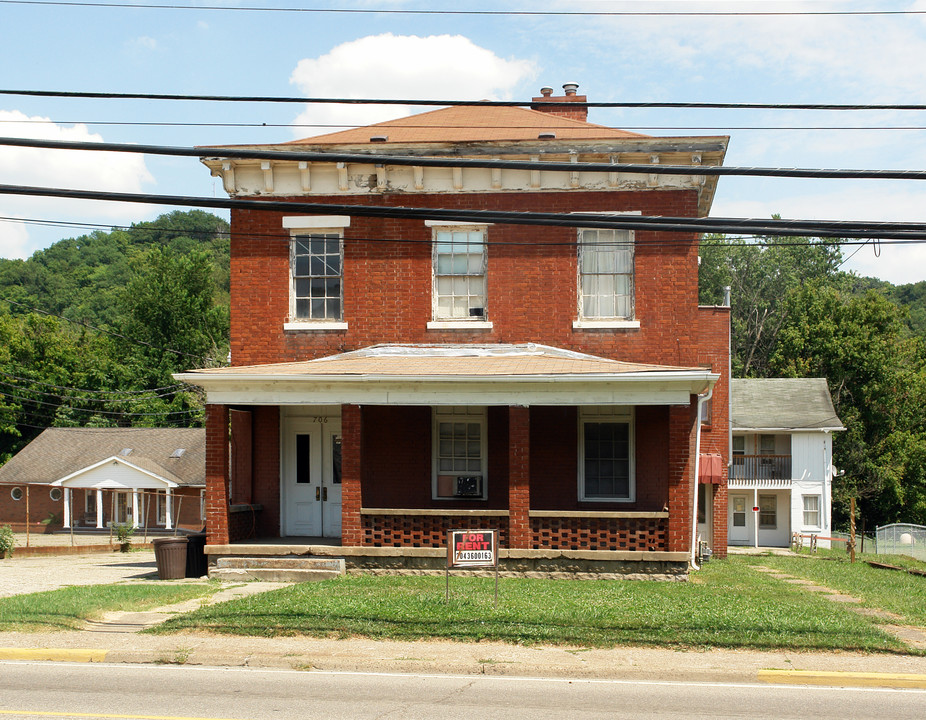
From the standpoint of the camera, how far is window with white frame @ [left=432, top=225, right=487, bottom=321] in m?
19.6

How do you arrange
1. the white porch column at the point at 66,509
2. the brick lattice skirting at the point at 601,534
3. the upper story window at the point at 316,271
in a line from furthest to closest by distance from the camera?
the white porch column at the point at 66,509 → the upper story window at the point at 316,271 → the brick lattice skirting at the point at 601,534

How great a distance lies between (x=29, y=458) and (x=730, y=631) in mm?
45849

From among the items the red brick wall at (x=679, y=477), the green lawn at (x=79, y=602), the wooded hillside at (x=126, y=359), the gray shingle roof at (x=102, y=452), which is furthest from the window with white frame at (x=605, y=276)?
the wooded hillside at (x=126, y=359)

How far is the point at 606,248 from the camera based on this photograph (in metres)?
19.4

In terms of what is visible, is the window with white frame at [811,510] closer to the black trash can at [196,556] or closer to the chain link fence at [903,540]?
the chain link fence at [903,540]

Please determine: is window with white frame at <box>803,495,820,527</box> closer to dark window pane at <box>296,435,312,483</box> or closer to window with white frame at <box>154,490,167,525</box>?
window with white frame at <box>154,490,167,525</box>

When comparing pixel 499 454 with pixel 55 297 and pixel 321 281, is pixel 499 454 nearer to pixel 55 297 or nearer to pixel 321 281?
pixel 321 281

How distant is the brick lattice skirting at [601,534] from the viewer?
16.8 metres

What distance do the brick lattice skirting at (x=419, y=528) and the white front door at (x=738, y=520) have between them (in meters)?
32.1

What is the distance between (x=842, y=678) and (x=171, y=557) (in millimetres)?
11755

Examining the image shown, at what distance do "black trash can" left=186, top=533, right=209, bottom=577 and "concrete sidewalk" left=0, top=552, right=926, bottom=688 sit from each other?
5219 millimetres

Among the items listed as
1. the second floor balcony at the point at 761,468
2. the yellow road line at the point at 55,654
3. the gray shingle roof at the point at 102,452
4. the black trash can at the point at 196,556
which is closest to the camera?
the yellow road line at the point at 55,654

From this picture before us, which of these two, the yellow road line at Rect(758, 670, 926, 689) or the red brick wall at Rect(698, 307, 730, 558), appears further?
the red brick wall at Rect(698, 307, 730, 558)

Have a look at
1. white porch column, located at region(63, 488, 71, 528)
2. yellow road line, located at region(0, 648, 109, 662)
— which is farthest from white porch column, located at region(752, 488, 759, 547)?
yellow road line, located at region(0, 648, 109, 662)
